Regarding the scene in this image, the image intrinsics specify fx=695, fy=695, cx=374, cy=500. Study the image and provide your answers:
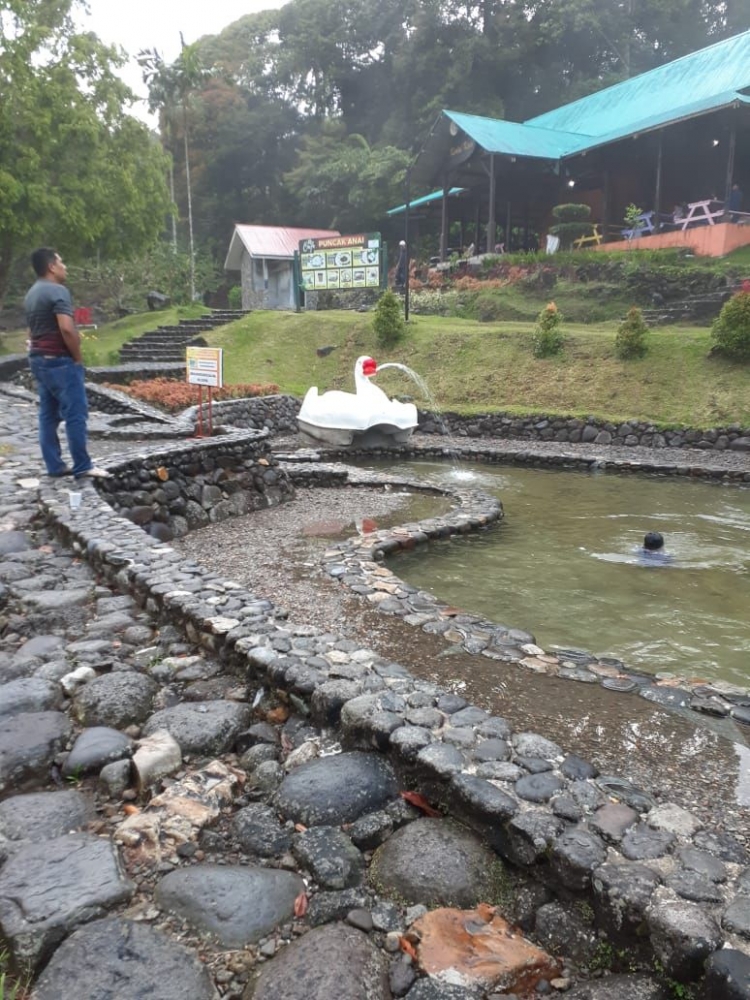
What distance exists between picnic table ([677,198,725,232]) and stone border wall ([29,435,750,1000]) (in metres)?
22.1

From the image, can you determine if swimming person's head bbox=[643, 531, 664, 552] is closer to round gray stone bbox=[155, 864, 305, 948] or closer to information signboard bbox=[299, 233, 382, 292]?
round gray stone bbox=[155, 864, 305, 948]

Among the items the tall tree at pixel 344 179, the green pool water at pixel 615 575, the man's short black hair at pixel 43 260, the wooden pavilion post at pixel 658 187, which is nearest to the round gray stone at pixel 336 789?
the green pool water at pixel 615 575

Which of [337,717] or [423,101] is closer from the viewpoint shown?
[337,717]

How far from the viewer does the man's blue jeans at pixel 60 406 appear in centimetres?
572

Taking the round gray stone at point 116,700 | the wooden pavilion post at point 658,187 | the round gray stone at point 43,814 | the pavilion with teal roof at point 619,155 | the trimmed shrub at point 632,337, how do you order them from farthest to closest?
1. the wooden pavilion post at point 658,187
2. the pavilion with teal roof at point 619,155
3. the trimmed shrub at point 632,337
4. the round gray stone at point 116,700
5. the round gray stone at point 43,814

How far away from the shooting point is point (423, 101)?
133 ft

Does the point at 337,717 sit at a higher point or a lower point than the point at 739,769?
higher

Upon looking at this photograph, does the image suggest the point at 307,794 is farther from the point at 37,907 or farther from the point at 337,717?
the point at 37,907

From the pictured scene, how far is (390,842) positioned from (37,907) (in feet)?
3.48

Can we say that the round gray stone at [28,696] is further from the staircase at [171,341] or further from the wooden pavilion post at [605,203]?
the wooden pavilion post at [605,203]

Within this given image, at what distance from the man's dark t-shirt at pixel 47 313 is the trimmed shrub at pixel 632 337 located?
13.0 metres

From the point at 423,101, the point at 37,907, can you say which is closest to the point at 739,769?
the point at 37,907

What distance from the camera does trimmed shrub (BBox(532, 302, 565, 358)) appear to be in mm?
16562

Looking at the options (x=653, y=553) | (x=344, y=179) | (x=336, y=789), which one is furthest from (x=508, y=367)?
(x=344, y=179)
